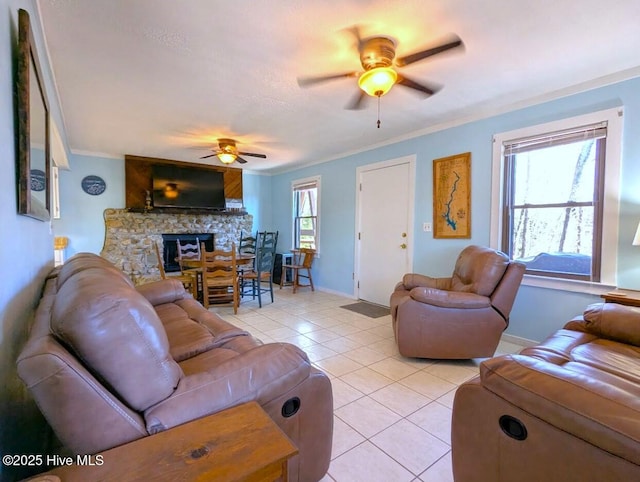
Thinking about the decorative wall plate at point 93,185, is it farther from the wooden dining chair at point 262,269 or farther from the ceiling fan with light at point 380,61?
the ceiling fan with light at point 380,61

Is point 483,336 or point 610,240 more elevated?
point 610,240

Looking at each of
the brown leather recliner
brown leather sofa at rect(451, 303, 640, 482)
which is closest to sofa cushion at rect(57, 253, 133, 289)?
brown leather sofa at rect(451, 303, 640, 482)

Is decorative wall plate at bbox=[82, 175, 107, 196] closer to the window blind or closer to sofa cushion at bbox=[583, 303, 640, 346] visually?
the window blind

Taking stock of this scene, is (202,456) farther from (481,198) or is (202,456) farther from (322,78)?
(481,198)

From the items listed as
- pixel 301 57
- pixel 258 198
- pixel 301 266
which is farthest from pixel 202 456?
pixel 258 198

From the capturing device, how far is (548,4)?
163 centimetres

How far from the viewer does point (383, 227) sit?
4.31 metres

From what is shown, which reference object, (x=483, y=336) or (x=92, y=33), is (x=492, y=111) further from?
(x=92, y=33)

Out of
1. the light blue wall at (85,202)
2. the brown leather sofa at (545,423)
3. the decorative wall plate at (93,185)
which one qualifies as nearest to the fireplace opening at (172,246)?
the light blue wall at (85,202)

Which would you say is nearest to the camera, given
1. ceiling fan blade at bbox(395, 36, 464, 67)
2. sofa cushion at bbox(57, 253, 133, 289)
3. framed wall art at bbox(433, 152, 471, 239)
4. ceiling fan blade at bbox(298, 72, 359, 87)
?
sofa cushion at bbox(57, 253, 133, 289)

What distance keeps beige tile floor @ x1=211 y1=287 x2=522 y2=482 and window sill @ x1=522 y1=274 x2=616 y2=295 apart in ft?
2.11

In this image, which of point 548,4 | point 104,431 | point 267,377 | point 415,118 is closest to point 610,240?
point 548,4

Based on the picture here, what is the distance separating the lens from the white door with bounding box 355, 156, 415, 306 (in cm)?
400

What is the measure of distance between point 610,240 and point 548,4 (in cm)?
182
